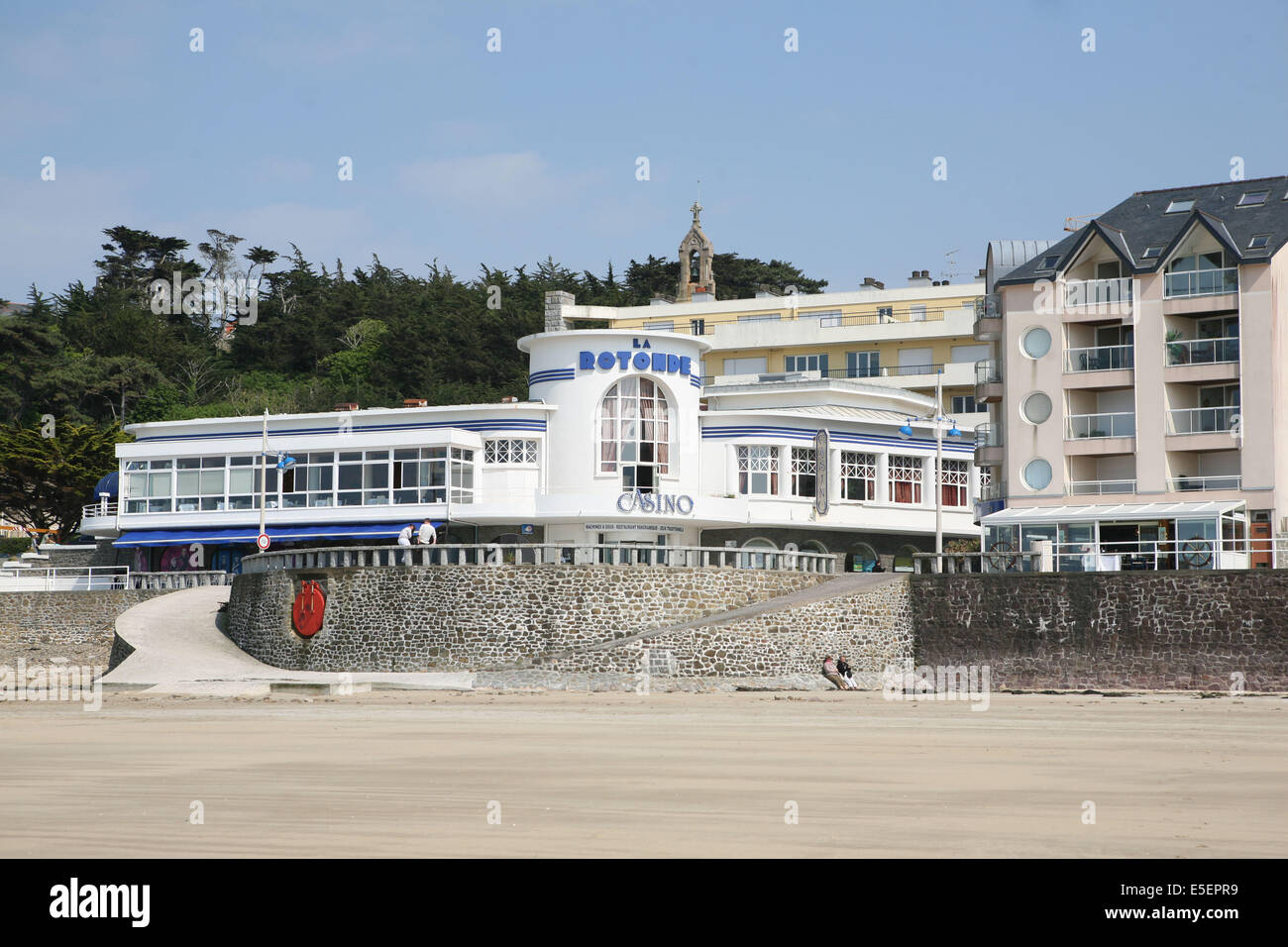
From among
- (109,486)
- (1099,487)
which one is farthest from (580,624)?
(109,486)

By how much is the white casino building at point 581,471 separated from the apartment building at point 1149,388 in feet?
27.9

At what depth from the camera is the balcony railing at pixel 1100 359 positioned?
1661 inches

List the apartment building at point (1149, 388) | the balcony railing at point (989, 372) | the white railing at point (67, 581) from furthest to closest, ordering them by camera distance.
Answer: the white railing at point (67, 581), the balcony railing at point (989, 372), the apartment building at point (1149, 388)

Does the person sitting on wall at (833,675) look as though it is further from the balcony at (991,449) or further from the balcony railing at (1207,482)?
the balcony railing at (1207,482)

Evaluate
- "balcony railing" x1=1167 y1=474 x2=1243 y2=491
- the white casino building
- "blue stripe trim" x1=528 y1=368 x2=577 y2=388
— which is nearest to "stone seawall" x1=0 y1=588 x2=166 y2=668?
the white casino building

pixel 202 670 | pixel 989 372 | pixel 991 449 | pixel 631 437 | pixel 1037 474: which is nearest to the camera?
pixel 202 670

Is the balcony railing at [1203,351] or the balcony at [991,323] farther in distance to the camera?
the balcony at [991,323]

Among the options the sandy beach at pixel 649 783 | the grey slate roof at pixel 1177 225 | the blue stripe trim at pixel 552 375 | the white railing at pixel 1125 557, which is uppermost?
the grey slate roof at pixel 1177 225

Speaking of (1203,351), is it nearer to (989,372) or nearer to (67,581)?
(989,372)

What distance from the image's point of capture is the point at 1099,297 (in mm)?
42594

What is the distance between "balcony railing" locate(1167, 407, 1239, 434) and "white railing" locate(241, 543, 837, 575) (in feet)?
35.4

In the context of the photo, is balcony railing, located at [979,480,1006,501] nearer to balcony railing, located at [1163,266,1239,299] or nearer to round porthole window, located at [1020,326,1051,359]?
round porthole window, located at [1020,326,1051,359]

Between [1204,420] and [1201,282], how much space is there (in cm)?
386

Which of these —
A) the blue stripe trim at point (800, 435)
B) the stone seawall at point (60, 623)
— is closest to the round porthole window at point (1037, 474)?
the blue stripe trim at point (800, 435)
